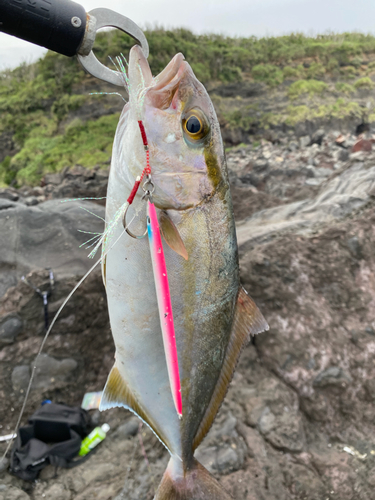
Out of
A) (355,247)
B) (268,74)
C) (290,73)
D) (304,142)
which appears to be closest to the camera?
(355,247)

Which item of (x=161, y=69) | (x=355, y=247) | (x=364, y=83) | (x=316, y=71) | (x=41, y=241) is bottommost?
(x=355, y=247)

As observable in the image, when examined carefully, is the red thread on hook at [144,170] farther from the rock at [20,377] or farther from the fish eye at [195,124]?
the rock at [20,377]

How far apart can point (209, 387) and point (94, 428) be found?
1.70m

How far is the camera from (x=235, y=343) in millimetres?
1572

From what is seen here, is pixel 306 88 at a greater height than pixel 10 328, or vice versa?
pixel 306 88

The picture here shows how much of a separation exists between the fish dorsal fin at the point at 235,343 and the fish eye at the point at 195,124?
2.40 feet

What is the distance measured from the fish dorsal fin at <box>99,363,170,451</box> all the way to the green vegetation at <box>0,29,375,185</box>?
582 inches

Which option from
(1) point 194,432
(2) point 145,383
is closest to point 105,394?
(2) point 145,383

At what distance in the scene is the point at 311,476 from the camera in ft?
7.45

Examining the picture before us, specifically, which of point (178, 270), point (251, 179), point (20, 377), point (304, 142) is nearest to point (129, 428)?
point (20, 377)

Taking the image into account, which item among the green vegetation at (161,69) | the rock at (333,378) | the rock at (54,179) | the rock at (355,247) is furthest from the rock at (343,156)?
the rock at (333,378)

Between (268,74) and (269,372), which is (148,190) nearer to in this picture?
(269,372)

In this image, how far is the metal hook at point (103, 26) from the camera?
117 cm

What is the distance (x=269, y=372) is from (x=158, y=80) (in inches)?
101
